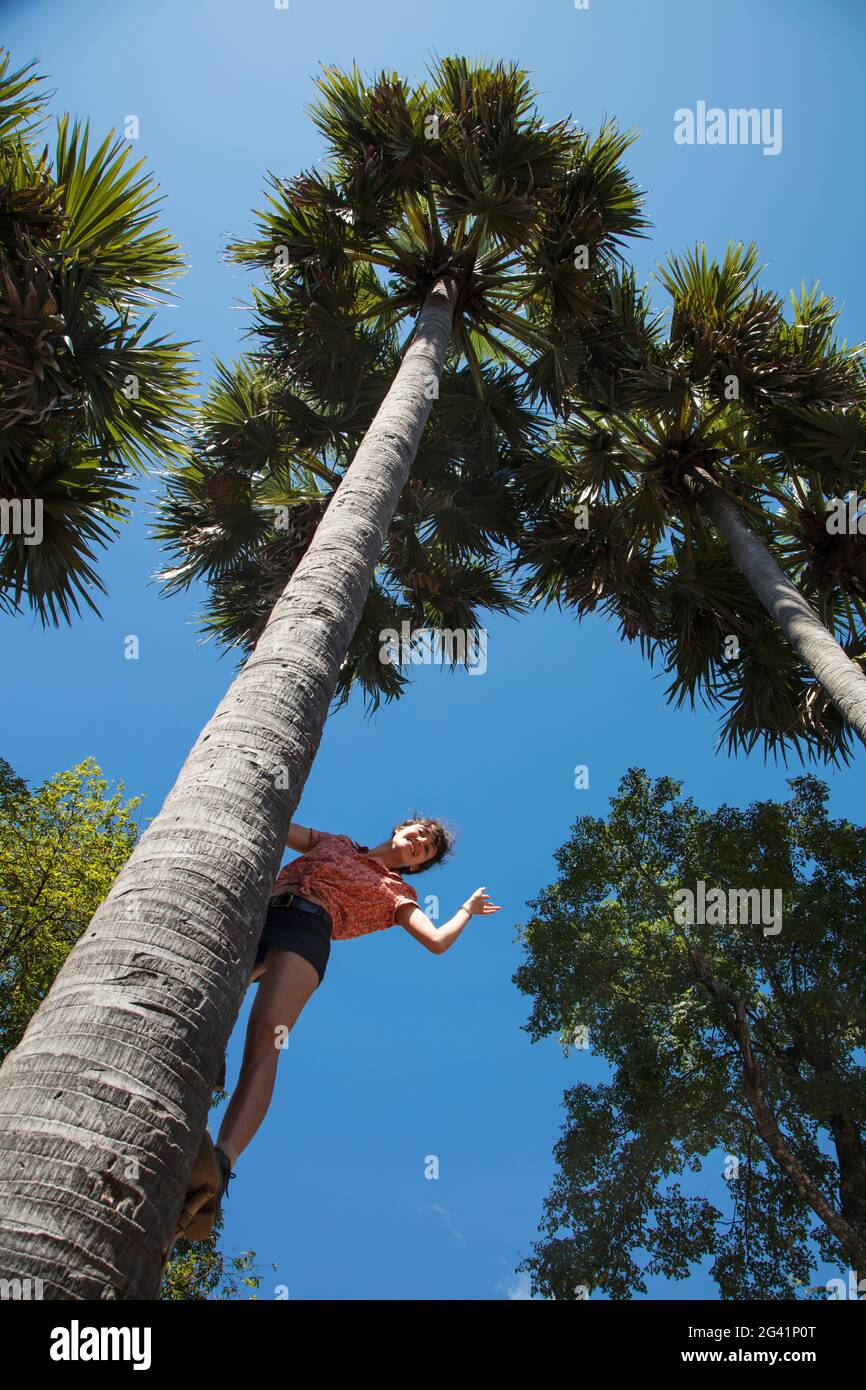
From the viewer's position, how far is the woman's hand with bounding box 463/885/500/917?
3969 mm

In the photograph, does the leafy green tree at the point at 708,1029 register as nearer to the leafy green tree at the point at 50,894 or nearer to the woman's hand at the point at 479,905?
the leafy green tree at the point at 50,894

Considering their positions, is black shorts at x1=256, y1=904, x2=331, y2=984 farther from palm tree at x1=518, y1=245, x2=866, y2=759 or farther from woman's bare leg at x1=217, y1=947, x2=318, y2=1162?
palm tree at x1=518, y1=245, x2=866, y2=759

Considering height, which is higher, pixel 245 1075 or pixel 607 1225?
pixel 245 1075

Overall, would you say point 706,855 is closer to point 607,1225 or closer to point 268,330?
point 607,1225

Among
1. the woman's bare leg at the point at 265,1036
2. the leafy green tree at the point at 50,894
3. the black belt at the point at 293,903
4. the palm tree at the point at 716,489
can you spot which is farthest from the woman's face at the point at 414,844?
the leafy green tree at the point at 50,894

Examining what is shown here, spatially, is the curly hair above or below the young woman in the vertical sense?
above

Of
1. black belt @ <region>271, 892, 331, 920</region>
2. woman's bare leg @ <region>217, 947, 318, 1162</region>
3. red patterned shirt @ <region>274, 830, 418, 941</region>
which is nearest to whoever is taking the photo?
Answer: woman's bare leg @ <region>217, 947, 318, 1162</region>

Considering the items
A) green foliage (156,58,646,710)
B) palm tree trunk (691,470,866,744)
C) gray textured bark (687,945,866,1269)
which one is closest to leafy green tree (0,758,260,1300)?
green foliage (156,58,646,710)

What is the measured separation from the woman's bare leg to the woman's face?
4.07 feet
